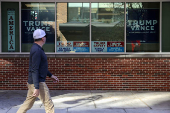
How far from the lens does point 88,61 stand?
9375mm

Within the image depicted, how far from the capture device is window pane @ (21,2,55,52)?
945 cm

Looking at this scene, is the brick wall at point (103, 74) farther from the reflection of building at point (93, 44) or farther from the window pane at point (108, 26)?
the window pane at point (108, 26)

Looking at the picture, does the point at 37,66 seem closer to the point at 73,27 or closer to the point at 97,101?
the point at 97,101

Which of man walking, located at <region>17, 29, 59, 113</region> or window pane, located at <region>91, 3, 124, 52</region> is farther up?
window pane, located at <region>91, 3, 124, 52</region>

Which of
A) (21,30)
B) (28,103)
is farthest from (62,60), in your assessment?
(28,103)

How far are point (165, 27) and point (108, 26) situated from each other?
2131mm

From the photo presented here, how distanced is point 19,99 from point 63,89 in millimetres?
1923

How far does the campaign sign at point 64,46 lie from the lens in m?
9.49

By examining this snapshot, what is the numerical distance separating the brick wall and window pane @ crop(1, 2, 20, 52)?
587 mm

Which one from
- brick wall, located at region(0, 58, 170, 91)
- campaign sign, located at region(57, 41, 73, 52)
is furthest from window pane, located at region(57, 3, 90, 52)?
brick wall, located at region(0, 58, 170, 91)

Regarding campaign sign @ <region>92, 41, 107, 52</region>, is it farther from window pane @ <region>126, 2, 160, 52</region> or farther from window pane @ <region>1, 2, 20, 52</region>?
window pane @ <region>1, 2, 20, 52</region>

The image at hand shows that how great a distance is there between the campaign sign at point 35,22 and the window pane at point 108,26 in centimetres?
152

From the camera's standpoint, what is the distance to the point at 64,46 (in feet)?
31.2

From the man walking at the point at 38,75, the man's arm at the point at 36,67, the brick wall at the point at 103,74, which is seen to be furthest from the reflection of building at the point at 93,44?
the man's arm at the point at 36,67
